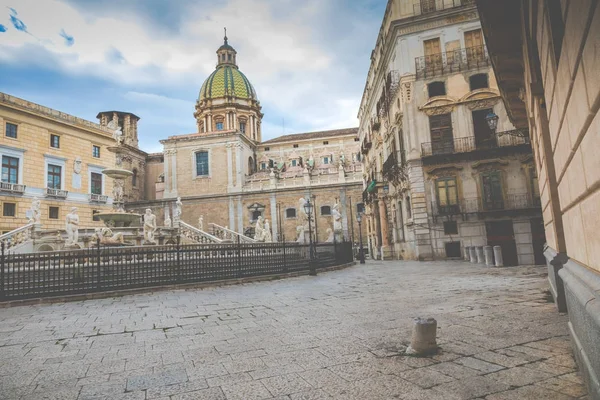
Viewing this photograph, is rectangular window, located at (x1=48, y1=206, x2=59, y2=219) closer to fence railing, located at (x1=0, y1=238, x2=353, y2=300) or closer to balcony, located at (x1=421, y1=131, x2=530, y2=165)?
fence railing, located at (x1=0, y1=238, x2=353, y2=300)

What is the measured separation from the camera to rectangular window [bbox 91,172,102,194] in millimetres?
33219

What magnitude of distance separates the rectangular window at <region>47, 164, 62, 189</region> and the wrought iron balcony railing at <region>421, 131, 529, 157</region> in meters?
29.0

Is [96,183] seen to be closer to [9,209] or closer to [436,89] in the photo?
[9,209]

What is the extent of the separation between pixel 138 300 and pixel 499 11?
892 cm

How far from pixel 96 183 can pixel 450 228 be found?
100ft

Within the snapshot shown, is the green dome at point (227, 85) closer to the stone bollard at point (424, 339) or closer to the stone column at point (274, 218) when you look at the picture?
the stone column at point (274, 218)

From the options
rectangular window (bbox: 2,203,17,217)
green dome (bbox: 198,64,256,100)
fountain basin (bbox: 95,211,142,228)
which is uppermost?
green dome (bbox: 198,64,256,100)

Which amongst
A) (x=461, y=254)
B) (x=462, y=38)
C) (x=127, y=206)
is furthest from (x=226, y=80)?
(x=461, y=254)

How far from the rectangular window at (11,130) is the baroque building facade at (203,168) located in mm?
74

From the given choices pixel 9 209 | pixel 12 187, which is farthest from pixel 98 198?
pixel 9 209

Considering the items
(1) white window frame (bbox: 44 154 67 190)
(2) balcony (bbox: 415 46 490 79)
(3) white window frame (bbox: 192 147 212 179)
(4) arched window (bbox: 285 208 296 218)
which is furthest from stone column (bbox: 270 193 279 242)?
(2) balcony (bbox: 415 46 490 79)

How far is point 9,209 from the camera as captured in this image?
26.8 meters

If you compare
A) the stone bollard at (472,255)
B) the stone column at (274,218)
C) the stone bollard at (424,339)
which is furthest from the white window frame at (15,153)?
the stone bollard at (424,339)

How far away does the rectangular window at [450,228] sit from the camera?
19438 millimetres
